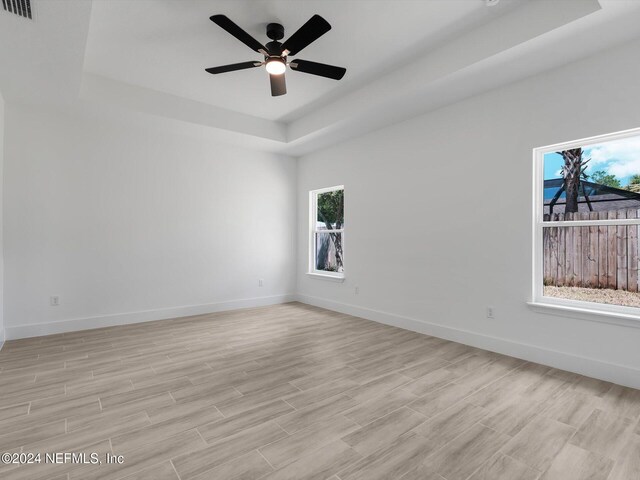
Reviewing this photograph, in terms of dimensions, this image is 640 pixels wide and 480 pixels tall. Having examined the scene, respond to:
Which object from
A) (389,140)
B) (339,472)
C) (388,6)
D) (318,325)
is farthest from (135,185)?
(339,472)

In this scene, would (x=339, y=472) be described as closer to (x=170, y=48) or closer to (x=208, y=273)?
(x=170, y=48)

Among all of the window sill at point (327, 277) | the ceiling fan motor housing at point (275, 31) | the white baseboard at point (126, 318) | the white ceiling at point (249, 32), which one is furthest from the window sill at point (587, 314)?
the white baseboard at point (126, 318)

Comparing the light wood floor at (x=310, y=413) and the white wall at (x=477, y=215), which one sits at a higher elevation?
the white wall at (x=477, y=215)

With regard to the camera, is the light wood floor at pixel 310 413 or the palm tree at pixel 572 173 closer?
the light wood floor at pixel 310 413

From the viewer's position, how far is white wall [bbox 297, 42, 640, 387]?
9.34ft

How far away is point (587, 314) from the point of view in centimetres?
288

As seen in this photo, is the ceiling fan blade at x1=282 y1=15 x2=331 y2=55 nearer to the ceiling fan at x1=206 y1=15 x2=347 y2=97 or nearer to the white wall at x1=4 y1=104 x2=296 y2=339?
the ceiling fan at x1=206 y1=15 x2=347 y2=97

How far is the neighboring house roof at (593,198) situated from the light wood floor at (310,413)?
148 cm

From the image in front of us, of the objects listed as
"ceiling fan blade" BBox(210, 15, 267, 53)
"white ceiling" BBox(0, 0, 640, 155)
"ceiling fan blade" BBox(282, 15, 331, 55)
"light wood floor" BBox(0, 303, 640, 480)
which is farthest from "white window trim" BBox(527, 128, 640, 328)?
"ceiling fan blade" BBox(210, 15, 267, 53)

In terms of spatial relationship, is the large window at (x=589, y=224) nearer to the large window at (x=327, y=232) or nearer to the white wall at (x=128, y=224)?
the large window at (x=327, y=232)

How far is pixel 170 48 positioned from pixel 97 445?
335cm

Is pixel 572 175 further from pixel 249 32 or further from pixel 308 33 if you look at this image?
pixel 249 32

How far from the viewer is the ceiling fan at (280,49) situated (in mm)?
2518

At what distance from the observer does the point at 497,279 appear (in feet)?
11.5
